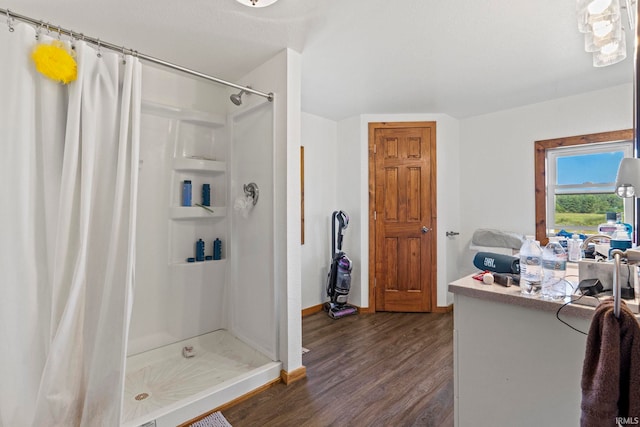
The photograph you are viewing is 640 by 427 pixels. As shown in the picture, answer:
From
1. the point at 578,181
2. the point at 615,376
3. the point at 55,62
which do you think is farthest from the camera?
the point at 578,181

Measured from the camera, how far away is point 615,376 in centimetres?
75

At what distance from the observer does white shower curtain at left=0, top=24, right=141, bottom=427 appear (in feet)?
Answer: 4.22

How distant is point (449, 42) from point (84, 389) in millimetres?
2964

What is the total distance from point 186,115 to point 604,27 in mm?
2779

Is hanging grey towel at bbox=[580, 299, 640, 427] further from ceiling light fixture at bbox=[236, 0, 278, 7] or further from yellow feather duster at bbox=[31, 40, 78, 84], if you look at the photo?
yellow feather duster at bbox=[31, 40, 78, 84]

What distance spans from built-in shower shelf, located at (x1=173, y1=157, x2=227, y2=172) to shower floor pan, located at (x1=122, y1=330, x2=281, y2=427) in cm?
152

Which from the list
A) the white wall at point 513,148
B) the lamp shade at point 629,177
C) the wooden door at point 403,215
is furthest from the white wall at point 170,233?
the white wall at point 513,148

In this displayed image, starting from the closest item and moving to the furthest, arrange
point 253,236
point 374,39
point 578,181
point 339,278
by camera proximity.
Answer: point 374,39, point 253,236, point 578,181, point 339,278

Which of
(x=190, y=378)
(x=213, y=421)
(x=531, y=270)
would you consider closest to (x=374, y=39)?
(x=531, y=270)

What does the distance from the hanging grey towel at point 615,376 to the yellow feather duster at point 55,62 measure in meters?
2.21

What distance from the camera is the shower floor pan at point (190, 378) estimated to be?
1.70 metres

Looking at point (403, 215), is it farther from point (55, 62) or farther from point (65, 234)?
point (55, 62)

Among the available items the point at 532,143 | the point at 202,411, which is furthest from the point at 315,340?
the point at 532,143

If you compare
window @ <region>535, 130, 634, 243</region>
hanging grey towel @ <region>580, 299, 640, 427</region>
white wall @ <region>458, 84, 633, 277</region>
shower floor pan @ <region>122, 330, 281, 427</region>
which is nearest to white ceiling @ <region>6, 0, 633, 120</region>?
white wall @ <region>458, 84, 633, 277</region>
